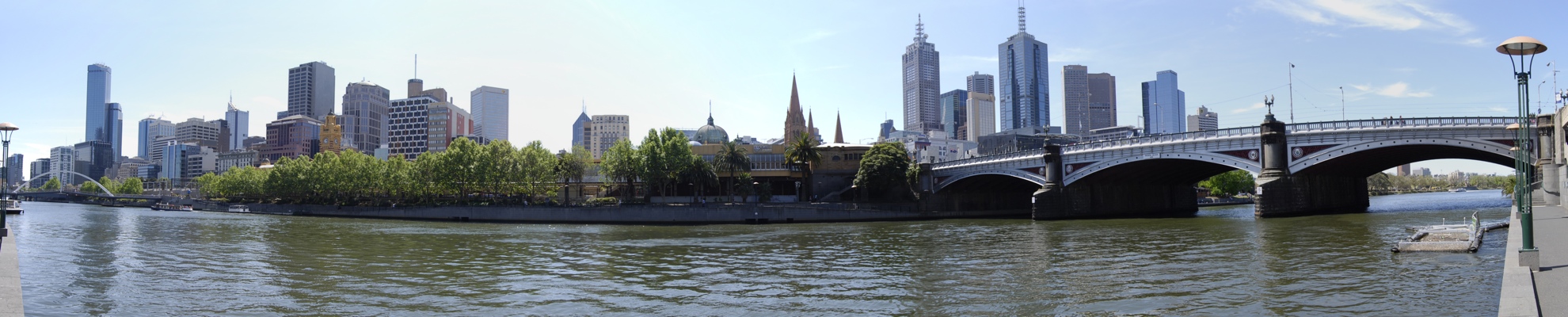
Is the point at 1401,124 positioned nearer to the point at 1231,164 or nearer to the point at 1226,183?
the point at 1231,164

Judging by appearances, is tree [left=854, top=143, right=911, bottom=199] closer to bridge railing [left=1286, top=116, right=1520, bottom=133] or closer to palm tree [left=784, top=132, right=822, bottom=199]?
palm tree [left=784, top=132, right=822, bottom=199]

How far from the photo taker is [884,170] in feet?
303

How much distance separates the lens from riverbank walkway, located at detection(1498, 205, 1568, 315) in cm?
1321

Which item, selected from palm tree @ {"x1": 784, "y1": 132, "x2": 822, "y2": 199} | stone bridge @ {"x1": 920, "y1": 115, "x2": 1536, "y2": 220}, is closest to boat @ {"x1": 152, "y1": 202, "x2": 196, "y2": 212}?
palm tree @ {"x1": 784, "y1": 132, "x2": 822, "y2": 199}

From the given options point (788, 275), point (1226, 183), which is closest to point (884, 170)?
point (788, 275)

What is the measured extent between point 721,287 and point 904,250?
17.9 m

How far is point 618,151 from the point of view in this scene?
340ft

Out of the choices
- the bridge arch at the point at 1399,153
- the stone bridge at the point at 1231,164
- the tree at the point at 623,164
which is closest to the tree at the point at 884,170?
the stone bridge at the point at 1231,164

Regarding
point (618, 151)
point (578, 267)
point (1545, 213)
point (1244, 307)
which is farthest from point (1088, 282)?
point (618, 151)

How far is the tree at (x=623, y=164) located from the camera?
9969 centimetres

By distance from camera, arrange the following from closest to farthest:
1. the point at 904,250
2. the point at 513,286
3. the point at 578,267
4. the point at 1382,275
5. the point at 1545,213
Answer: the point at 1382,275, the point at 513,286, the point at 578,267, the point at 1545,213, the point at 904,250

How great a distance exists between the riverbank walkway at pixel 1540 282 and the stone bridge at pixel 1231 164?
34.3 metres

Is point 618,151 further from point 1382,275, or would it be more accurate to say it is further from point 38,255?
point 1382,275

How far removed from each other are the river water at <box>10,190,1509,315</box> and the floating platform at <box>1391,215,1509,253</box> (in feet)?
2.52
